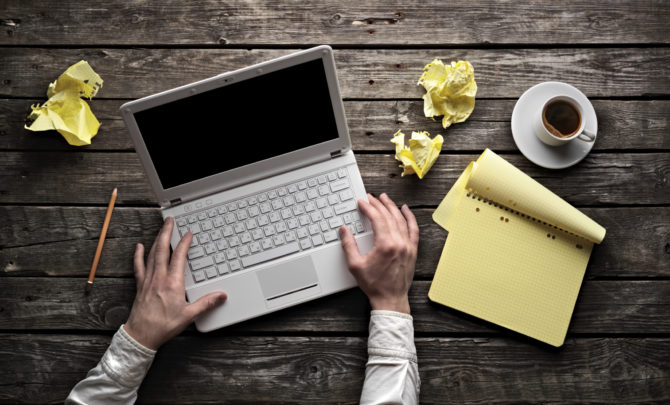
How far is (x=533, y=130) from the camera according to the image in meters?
1.14

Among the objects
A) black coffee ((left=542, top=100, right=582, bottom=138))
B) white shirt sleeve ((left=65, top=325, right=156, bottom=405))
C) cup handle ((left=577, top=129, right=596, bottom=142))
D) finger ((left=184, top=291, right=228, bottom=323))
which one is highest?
black coffee ((left=542, top=100, right=582, bottom=138))

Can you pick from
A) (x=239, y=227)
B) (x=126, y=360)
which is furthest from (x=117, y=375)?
(x=239, y=227)

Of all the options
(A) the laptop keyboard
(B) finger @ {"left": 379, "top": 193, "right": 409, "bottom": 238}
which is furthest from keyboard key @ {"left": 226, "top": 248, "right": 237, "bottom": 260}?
(B) finger @ {"left": 379, "top": 193, "right": 409, "bottom": 238}

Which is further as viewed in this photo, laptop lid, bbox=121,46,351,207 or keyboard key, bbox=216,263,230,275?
keyboard key, bbox=216,263,230,275

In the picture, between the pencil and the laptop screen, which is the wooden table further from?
the laptop screen

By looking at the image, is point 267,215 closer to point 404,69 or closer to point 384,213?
point 384,213

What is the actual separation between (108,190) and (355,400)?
30.3 inches

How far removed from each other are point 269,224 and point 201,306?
0.75ft

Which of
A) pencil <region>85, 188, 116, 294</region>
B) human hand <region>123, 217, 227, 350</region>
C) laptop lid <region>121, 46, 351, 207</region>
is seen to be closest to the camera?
laptop lid <region>121, 46, 351, 207</region>

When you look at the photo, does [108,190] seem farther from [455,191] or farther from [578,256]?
[578,256]

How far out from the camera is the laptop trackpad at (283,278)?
1063 millimetres

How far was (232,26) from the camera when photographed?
1193 millimetres

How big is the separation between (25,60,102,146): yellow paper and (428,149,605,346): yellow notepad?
909 mm

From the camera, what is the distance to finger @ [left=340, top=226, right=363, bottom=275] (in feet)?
3.39
